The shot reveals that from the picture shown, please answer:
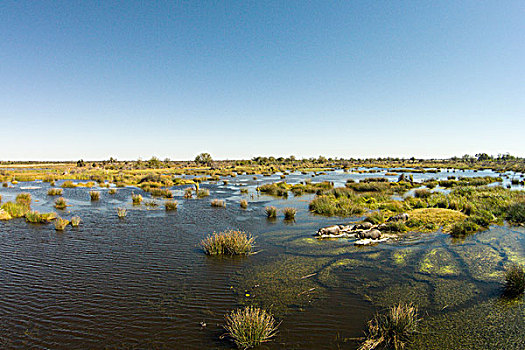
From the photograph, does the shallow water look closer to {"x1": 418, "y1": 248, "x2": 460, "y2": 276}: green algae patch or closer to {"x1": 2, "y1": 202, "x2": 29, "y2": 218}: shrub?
{"x1": 418, "y1": 248, "x2": 460, "y2": 276}: green algae patch

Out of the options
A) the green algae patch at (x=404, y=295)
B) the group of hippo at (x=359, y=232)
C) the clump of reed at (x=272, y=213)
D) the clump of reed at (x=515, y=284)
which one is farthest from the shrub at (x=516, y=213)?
the clump of reed at (x=272, y=213)

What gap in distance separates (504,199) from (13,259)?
109 feet

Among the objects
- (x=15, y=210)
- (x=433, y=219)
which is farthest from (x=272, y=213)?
(x=15, y=210)

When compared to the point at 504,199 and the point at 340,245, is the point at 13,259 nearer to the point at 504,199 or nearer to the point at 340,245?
the point at 340,245

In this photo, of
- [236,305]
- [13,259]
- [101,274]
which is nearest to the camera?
[236,305]

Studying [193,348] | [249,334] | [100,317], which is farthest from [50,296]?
[249,334]

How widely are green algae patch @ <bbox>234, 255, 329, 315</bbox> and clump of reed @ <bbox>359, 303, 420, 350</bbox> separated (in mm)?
2088

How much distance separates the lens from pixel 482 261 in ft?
36.9

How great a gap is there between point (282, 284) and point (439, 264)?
6.99 metres

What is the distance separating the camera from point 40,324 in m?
6.64

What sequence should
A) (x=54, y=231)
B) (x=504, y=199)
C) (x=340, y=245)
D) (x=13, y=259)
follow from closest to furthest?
(x=13, y=259) < (x=340, y=245) < (x=54, y=231) < (x=504, y=199)

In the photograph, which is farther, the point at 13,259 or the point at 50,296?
the point at 13,259

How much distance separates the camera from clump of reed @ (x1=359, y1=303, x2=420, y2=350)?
5965mm

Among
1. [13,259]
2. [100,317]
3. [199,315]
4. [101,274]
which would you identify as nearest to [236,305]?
[199,315]
